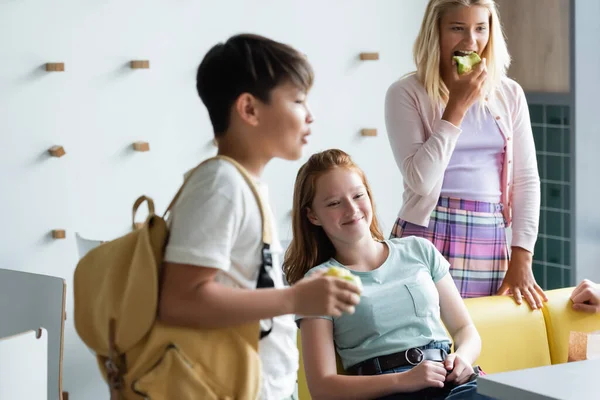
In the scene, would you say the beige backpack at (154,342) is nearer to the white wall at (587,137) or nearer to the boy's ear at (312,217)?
the boy's ear at (312,217)

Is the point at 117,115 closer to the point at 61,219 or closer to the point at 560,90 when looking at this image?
the point at 61,219

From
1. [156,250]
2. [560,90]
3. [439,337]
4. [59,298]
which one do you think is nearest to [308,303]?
[156,250]

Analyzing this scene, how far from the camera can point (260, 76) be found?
112 cm

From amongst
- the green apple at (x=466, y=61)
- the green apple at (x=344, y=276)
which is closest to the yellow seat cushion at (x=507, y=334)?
the green apple at (x=466, y=61)

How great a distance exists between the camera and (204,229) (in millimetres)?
1050

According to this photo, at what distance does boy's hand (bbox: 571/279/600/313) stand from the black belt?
0.63 m

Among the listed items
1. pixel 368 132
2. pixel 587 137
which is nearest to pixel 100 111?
pixel 368 132

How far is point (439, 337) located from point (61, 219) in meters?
1.43

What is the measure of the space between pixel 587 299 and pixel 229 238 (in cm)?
138

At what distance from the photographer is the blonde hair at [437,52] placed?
2.01 m

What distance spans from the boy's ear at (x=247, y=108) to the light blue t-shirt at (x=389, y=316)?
24.8 inches

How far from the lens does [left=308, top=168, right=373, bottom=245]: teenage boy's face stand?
1697 millimetres

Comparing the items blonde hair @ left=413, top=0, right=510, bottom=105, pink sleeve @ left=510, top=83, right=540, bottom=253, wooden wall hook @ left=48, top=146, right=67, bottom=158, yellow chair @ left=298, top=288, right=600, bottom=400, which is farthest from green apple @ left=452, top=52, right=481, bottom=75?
wooden wall hook @ left=48, top=146, right=67, bottom=158

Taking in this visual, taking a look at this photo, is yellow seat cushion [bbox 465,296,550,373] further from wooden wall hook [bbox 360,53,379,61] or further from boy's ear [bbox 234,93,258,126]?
wooden wall hook [bbox 360,53,379,61]
